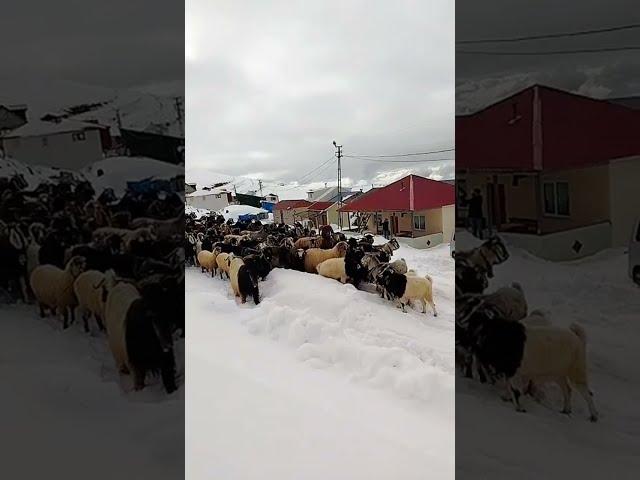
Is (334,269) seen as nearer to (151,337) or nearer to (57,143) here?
(151,337)

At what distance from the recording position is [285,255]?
1608mm

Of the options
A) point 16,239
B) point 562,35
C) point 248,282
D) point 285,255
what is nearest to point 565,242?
point 562,35

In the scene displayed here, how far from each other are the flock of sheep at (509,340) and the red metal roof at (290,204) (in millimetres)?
526

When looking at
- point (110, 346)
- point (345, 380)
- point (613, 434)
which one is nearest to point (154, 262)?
point (110, 346)

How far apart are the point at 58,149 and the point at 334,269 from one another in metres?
0.81

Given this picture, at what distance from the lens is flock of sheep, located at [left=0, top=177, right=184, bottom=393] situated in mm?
1347

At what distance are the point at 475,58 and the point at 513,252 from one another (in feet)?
1.61

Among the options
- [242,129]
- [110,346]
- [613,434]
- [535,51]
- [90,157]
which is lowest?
[613,434]

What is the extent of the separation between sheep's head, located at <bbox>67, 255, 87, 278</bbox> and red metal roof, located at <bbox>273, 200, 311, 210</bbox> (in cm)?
58

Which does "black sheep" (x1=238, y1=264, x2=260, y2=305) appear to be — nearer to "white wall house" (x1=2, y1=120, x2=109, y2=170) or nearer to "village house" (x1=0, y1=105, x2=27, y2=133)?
"white wall house" (x1=2, y1=120, x2=109, y2=170)

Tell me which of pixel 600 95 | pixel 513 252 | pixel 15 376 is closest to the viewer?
pixel 600 95

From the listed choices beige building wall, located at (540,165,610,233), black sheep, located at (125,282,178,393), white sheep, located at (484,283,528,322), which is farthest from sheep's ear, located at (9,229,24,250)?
beige building wall, located at (540,165,610,233)

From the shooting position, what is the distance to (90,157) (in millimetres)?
1341

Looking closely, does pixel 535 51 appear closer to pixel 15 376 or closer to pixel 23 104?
pixel 23 104
